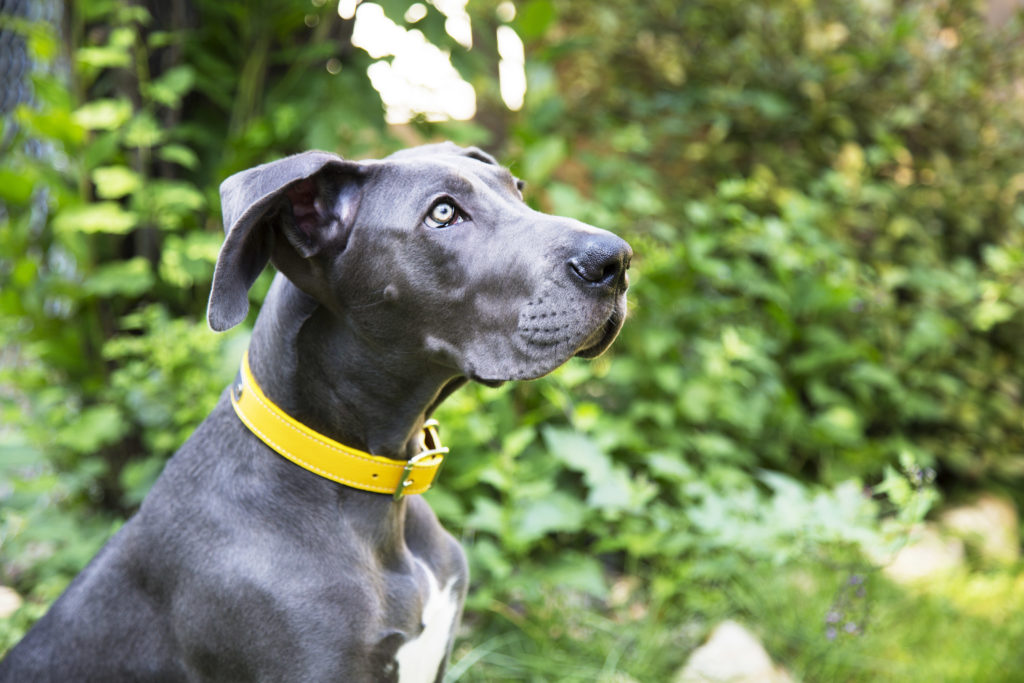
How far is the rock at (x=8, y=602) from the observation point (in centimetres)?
304

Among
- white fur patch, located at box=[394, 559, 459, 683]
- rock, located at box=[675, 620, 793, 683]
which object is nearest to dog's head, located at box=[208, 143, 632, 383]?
white fur patch, located at box=[394, 559, 459, 683]

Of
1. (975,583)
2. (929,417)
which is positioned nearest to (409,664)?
(975,583)

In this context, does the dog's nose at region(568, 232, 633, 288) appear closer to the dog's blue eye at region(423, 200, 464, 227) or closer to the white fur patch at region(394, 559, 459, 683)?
the dog's blue eye at region(423, 200, 464, 227)

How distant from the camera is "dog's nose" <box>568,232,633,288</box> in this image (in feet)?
5.93

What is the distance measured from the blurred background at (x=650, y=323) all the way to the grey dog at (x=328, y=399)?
118 cm

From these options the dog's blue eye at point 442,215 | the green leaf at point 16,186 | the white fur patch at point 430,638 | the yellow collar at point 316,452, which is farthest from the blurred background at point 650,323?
the dog's blue eye at point 442,215

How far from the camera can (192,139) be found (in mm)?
4211

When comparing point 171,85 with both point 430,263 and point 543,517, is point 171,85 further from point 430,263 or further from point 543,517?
point 543,517

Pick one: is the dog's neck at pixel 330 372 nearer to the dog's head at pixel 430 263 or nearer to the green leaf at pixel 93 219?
the dog's head at pixel 430 263

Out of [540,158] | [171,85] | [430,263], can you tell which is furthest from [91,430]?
[540,158]

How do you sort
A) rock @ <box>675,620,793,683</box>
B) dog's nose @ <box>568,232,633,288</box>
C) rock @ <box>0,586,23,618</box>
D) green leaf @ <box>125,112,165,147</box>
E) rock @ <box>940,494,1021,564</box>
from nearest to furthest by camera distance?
1. dog's nose @ <box>568,232,633,288</box>
2. rock @ <box>0,586,23,618</box>
3. rock @ <box>675,620,793,683</box>
4. green leaf @ <box>125,112,165,147</box>
5. rock @ <box>940,494,1021,564</box>

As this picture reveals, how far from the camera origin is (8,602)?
3.09 m

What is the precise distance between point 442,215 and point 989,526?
15.6 ft

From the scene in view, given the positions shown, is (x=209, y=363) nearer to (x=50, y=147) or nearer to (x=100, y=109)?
(x=100, y=109)
